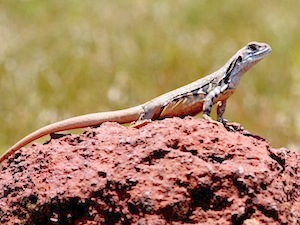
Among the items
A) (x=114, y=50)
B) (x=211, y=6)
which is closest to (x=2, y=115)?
(x=114, y=50)

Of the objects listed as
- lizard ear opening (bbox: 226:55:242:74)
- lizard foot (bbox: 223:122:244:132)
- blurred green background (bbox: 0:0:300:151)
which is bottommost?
lizard foot (bbox: 223:122:244:132)

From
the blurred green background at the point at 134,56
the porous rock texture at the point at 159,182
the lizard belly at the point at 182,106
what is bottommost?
the porous rock texture at the point at 159,182

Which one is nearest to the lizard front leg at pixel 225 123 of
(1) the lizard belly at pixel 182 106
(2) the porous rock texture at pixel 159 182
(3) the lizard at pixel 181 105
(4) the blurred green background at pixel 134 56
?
(3) the lizard at pixel 181 105

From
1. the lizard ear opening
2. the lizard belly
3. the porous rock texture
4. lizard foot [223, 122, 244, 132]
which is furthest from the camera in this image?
the lizard ear opening

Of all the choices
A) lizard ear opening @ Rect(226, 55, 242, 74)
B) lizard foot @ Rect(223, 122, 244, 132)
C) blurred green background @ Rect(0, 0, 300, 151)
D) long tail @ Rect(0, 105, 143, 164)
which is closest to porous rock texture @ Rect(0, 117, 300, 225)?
lizard foot @ Rect(223, 122, 244, 132)

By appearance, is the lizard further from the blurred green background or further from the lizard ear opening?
the blurred green background

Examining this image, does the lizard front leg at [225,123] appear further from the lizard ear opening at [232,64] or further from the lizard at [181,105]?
the lizard ear opening at [232,64]

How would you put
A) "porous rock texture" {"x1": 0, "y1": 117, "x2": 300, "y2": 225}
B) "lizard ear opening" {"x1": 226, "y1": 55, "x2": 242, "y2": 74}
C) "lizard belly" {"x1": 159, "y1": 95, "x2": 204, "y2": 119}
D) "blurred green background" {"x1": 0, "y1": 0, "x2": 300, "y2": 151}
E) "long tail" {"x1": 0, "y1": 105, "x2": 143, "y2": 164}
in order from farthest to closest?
"blurred green background" {"x1": 0, "y1": 0, "x2": 300, "y2": 151} → "lizard ear opening" {"x1": 226, "y1": 55, "x2": 242, "y2": 74} → "lizard belly" {"x1": 159, "y1": 95, "x2": 204, "y2": 119} → "long tail" {"x1": 0, "y1": 105, "x2": 143, "y2": 164} → "porous rock texture" {"x1": 0, "y1": 117, "x2": 300, "y2": 225}
